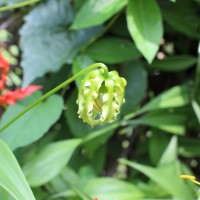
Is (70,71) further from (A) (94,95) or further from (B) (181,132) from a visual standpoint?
(A) (94,95)

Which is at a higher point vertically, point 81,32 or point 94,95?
point 94,95

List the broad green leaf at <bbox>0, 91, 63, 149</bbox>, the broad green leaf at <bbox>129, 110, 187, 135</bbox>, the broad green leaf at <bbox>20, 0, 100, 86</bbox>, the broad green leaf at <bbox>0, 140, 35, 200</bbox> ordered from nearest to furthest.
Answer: the broad green leaf at <bbox>0, 140, 35, 200</bbox> < the broad green leaf at <bbox>0, 91, 63, 149</bbox> < the broad green leaf at <bbox>20, 0, 100, 86</bbox> < the broad green leaf at <bbox>129, 110, 187, 135</bbox>

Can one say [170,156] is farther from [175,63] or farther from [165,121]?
[175,63]

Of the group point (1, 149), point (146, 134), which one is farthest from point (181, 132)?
point (1, 149)

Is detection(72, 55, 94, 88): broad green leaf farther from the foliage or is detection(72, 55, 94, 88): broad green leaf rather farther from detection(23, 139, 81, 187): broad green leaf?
detection(23, 139, 81, 187): broad green leaf

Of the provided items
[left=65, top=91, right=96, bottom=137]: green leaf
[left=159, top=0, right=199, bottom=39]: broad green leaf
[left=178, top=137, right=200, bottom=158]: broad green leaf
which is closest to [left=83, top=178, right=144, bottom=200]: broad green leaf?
[left=65, top=91, right=96, bottom=137]: green leaf

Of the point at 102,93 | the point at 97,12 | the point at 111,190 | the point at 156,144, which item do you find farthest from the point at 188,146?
the point at 102,93

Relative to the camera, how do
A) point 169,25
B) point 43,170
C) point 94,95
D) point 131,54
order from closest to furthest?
1. point 94,95
2. point 43,170
3. point 131,54
4. point 169,25
